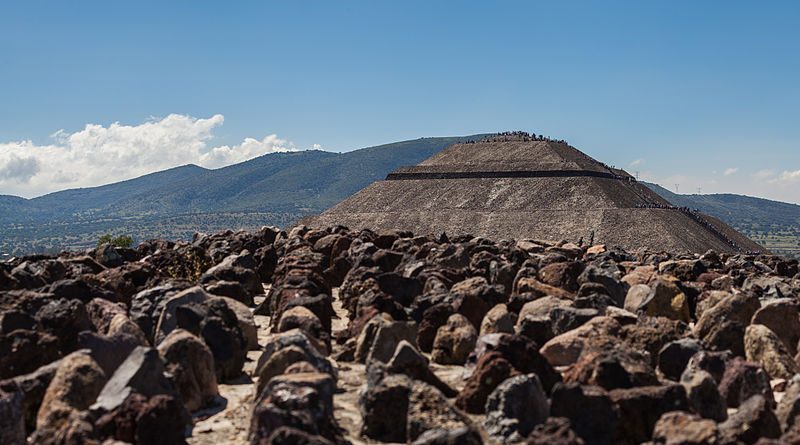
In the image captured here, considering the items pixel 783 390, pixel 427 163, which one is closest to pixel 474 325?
pixel 783 390

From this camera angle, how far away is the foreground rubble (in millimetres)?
8859

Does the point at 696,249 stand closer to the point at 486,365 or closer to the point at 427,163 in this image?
the point at 427,163

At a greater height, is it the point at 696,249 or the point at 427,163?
the point at 427,163

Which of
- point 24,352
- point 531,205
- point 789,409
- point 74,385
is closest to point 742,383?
point 789,409

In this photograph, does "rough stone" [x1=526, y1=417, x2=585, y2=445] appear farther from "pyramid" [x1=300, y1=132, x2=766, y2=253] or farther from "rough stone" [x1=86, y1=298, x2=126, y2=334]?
"pyramid" [x1=300, y1=132, x2=766, y2=253]

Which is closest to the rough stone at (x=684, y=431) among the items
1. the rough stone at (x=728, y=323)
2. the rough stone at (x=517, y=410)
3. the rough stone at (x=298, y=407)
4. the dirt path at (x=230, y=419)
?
the rough stone at (x=517, y=410)

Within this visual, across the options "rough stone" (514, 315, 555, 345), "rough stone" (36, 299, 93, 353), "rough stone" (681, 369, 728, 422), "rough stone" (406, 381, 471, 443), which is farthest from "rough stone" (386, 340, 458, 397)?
"rough stone" (36, 299, 93, 353)

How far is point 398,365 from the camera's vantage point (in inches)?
444

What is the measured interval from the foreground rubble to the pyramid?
69331mm

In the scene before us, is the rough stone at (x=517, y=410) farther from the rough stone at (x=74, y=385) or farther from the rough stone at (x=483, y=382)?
the rough stone at (x=74, y=385)

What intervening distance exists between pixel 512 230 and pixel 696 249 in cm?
2209

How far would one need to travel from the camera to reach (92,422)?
8.48 m

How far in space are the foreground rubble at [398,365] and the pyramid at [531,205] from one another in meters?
69.3

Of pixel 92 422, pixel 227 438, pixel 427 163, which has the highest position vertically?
pixel 427 163
